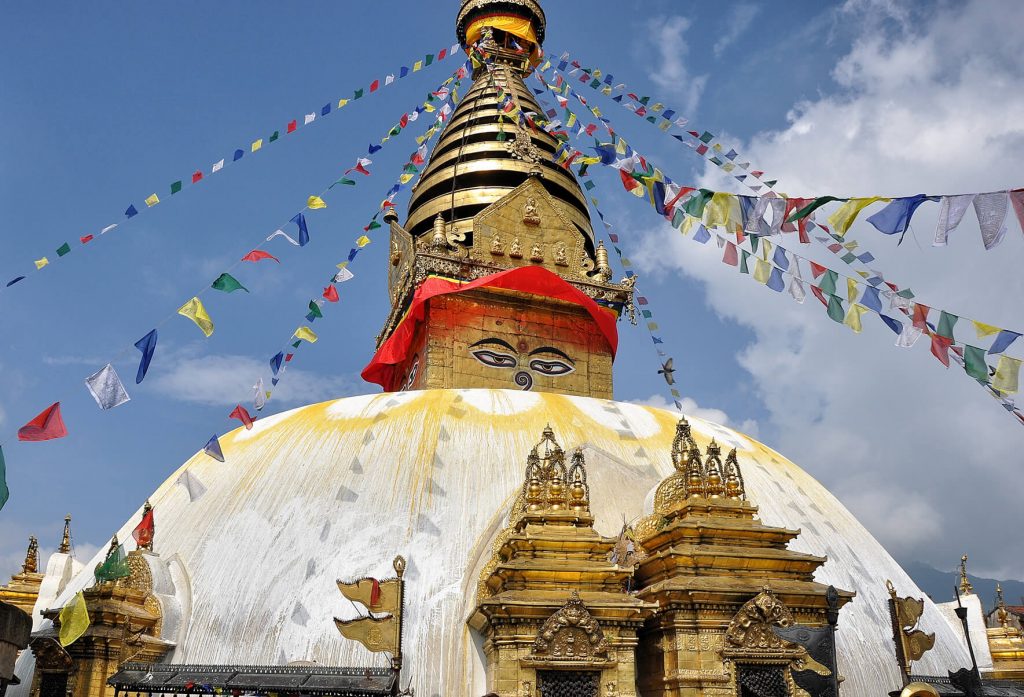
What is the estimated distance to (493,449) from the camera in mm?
11531

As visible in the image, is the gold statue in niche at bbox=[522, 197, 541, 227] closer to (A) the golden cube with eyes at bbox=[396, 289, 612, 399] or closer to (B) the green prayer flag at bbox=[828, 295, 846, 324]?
(A) the golden cube with eyes at bbox=[396, 289, 612, 399]

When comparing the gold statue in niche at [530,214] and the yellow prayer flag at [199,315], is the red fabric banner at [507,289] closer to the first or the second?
the gold statue in niche at [530,214]

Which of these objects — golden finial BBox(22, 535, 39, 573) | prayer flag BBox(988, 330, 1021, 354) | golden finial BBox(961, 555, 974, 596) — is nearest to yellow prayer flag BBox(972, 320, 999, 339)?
prayer flag BBox(988, 330, 1021, 354)

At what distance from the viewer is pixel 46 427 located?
358 inches

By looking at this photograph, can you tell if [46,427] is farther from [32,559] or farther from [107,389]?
[32,559]

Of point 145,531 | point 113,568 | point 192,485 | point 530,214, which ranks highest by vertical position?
point 530,214

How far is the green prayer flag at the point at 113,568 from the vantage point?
9.43 m

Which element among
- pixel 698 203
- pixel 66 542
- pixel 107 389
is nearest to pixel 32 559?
pixel 66 542

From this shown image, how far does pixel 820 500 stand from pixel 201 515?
31.0 ft

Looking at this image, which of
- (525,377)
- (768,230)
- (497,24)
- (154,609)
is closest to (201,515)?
(154,609)

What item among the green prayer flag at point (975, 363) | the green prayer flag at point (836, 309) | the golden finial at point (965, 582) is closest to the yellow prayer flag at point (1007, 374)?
the green prayer flag at point (975, 363)

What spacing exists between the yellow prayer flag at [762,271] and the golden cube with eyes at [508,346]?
6342mm

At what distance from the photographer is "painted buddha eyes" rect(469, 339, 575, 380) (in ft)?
54.2

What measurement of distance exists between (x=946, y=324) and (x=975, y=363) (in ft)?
1.71
